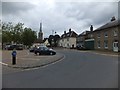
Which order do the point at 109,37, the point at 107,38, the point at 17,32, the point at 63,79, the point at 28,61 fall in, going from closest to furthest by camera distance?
1. the point at 63,79
2. the point at 28,61
3. the point at 109,37
4. the point at 107,38
5. the point at 17,32

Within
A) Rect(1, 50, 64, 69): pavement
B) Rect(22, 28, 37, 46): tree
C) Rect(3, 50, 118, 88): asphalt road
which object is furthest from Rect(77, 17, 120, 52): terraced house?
Rect(3, 50, 118, 88): asphalt road

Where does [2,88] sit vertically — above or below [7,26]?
below

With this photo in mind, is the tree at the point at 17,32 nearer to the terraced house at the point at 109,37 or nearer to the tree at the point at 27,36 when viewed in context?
the tree at the point at 27,36

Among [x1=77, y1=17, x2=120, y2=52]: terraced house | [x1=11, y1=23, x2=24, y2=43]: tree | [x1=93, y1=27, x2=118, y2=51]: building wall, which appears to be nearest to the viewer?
[x1=77, y1=17, x2=120, y2=52]: terraced house

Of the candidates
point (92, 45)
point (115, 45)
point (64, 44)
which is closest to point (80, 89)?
point (115, 45)

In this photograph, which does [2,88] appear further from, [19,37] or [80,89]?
[19,37]

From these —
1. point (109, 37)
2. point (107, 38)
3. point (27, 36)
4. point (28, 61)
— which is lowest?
point (28, 61)

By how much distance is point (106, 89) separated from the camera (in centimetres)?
848

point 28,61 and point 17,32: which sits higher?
point 17,32

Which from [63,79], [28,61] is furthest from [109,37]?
[63,79]

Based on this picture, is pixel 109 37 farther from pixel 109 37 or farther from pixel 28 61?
pixel 28 61

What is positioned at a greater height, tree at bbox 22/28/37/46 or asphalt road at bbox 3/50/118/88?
tree at bbox 22/28/37/46

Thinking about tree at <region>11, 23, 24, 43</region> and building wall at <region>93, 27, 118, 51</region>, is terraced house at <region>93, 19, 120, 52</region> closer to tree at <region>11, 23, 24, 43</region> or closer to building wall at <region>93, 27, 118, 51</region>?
building wall at <region>93, 27, 118, 51</region>

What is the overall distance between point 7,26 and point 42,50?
44.6 meters
